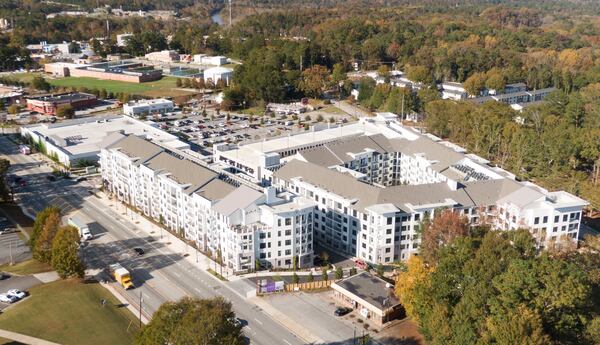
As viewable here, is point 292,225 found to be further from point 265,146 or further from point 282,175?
point 265,146

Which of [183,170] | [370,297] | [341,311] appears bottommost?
[341,311]

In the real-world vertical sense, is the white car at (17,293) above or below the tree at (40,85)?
below

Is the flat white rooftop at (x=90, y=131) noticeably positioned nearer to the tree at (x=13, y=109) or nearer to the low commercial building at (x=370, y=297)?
the tree at (x=13, y=109)

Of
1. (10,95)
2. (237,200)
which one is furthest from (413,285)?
(10,95)

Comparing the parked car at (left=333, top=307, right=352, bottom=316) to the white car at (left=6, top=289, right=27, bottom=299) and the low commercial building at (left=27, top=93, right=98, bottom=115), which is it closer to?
the white car at (left=6, top=289, right=27, bottom=299)

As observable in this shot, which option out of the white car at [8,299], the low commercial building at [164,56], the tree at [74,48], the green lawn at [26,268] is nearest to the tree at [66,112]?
the green lawn at [26,268]

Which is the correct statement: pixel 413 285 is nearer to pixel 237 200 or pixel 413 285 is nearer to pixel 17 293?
pixel 237 200
